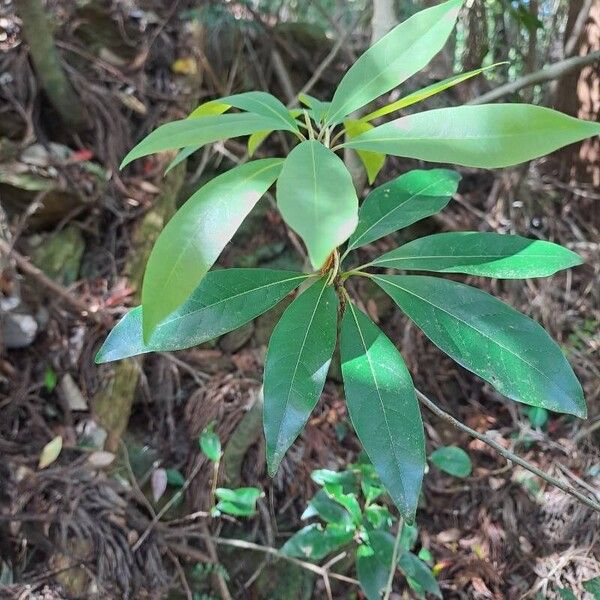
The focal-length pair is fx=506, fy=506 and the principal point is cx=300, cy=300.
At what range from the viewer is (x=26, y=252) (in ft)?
5.38

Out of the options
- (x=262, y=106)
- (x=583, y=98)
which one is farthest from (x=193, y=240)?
(x=583, y=98)

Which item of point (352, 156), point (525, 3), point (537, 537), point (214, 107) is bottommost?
point (537, 537)

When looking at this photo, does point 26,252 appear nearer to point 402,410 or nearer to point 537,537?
point 402,410

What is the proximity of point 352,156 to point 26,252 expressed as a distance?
121 cm

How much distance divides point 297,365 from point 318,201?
255 millimetres

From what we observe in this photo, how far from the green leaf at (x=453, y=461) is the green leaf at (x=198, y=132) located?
91cm

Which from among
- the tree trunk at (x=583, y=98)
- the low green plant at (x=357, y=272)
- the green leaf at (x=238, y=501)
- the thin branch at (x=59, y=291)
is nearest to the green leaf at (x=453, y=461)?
the green leaf at (x=238, y=501)

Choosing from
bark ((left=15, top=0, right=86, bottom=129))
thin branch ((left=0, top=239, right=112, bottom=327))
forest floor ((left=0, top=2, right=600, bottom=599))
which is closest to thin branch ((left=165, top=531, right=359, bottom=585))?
forest floor ((left=0, top=2, right=600, bottom=599))

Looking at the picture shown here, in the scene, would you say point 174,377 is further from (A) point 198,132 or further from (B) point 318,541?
(A) point 198,132

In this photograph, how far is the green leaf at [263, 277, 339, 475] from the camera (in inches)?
23.0

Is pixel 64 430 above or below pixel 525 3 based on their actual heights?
below

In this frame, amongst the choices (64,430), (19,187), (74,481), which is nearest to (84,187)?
(19,187)

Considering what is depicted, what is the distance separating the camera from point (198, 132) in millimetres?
559

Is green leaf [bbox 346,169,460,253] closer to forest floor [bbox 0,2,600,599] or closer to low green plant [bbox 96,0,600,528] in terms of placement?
low green plant [bbox 96,0,600,528]
